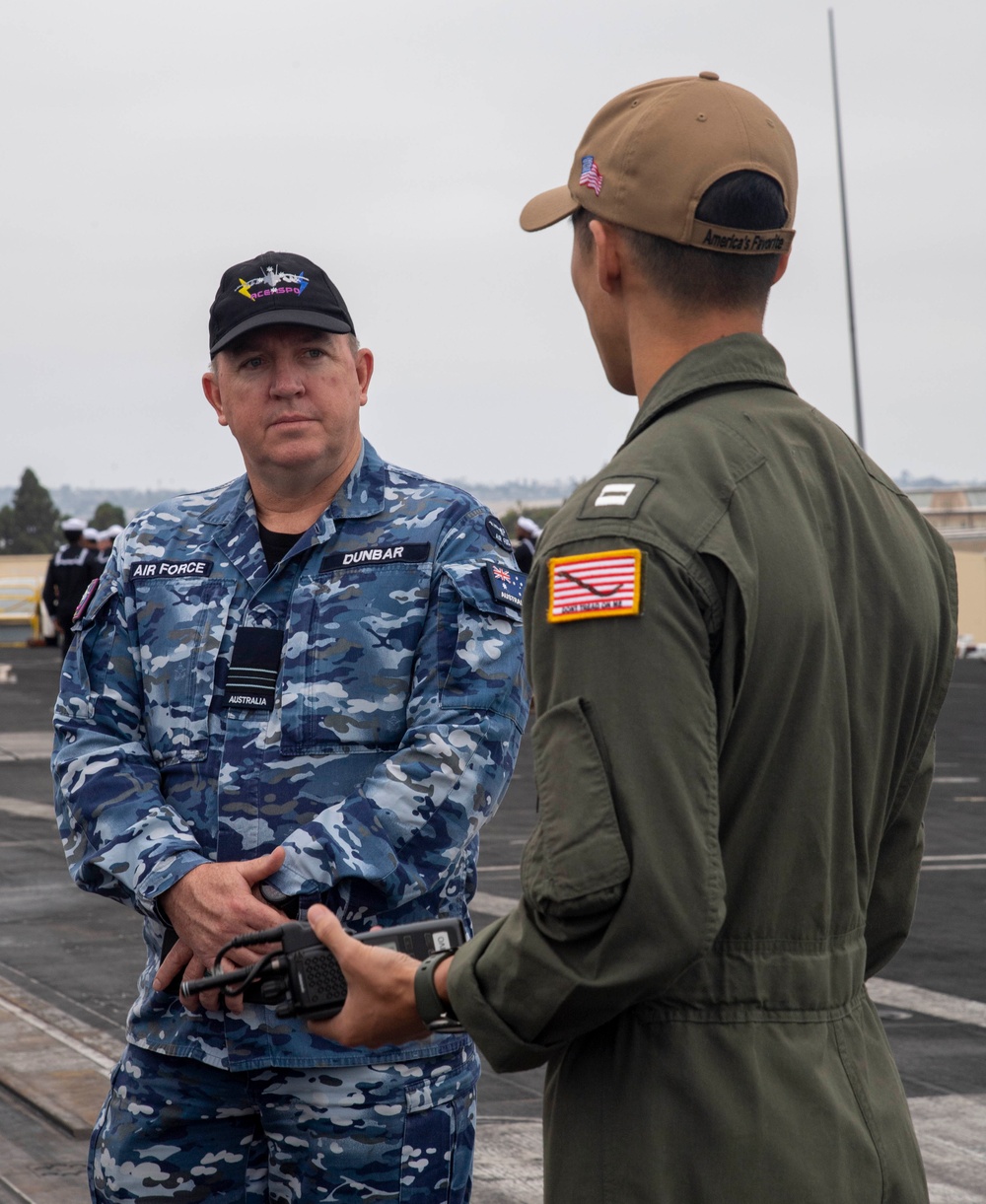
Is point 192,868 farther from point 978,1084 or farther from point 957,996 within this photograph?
point 957,996

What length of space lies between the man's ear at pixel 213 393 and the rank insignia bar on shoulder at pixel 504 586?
651 millimetres

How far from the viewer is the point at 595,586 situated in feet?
5.68

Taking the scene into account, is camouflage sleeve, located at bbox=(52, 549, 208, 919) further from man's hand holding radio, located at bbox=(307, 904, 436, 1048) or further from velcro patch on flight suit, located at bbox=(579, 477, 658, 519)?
velcro patch on flight suit, located at bbox=(579, 477, 658, 519)

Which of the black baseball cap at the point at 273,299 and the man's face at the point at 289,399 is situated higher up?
the black baseball cap at the point at 273,299

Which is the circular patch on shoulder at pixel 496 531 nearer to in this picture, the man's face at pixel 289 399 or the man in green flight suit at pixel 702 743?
the man's face at pixel 289 399

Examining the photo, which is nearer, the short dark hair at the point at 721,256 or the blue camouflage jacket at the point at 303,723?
the short dark hair at the point at 721,256

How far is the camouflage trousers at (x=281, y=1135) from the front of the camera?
2604mm

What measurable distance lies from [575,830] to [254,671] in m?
1.21

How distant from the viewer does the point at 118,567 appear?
2.96m

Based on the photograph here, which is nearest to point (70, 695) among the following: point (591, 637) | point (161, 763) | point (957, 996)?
point (161, 763)

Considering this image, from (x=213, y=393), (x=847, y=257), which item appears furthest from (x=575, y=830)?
(x=847, y=257)

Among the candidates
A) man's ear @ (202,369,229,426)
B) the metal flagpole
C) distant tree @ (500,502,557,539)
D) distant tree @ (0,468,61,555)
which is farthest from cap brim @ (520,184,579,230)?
distant tree @ (0,468,61,555)

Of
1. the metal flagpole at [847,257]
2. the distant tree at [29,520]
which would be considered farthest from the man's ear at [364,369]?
the distant tree at [29,520]

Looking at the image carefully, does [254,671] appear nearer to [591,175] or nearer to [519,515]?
[591,175]
